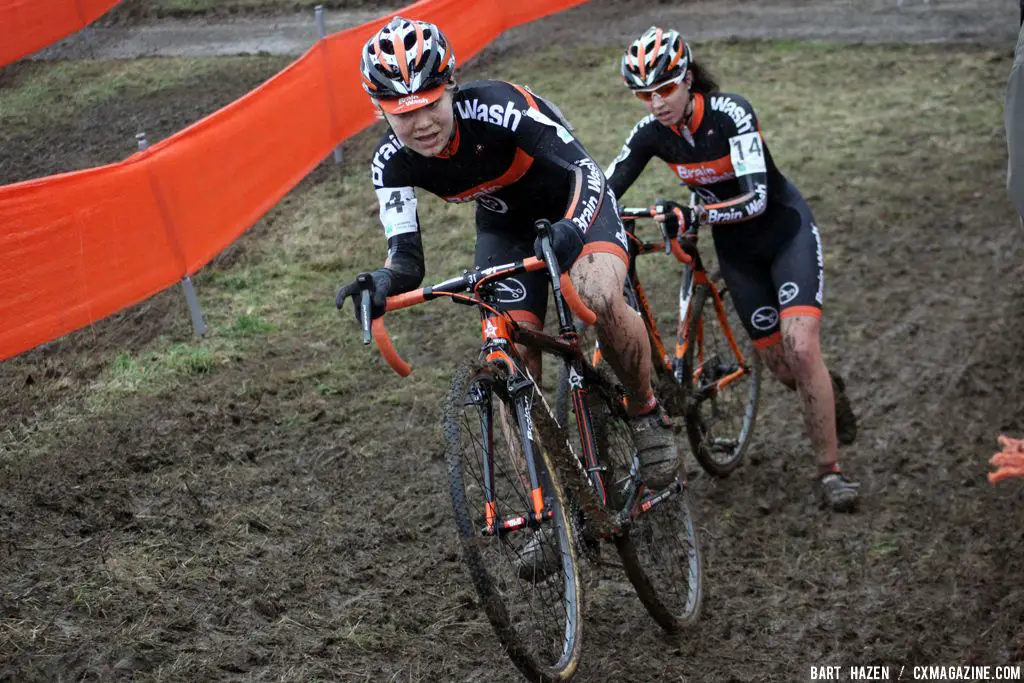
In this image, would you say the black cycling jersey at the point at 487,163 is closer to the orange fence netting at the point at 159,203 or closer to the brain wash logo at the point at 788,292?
the brain wash logo at the point at 788,292

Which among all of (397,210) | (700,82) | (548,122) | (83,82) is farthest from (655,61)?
(83,82)

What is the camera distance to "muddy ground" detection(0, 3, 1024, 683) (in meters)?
5.00

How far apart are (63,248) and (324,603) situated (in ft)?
11.2

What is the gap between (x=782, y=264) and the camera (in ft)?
20.3

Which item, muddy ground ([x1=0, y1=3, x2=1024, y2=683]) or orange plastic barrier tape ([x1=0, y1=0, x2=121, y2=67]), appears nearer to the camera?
muddy ground ([x1=0, y1=3, x2=1024, y2=683])

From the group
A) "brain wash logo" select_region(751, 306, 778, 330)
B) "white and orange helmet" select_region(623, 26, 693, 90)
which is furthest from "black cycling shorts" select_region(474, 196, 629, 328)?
"brain wash logo" select_region(751, 306, 778, 330)

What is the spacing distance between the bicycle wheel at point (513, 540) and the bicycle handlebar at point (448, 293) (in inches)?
12.1

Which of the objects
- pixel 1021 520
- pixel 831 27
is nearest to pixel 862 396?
pixel 1021 520

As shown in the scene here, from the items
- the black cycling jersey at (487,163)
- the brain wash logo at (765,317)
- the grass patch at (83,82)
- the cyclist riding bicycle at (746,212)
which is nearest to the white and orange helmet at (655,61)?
the cyclist riding bicycle at (746,212)

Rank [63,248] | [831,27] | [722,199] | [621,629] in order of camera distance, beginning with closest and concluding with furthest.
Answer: [621,629]
[722,199]
[63,248]
[831,27]

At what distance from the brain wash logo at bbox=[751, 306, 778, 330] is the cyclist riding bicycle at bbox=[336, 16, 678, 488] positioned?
1.36m

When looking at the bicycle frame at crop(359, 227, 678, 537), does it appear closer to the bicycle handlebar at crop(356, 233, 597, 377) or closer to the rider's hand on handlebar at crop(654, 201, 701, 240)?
the bicycle handlebar at crop(356, 233, 597, 377)

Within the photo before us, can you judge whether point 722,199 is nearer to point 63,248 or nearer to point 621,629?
point 621,629

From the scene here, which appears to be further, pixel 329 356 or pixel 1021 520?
pixel 329 356
